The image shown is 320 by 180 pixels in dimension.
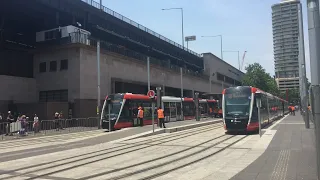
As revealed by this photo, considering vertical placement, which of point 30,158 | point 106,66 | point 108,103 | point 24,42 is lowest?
point 30,158

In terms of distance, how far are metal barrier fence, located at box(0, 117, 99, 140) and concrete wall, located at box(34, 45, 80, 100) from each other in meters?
6.11

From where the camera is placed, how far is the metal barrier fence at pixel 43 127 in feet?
79.6

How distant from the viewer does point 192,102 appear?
1791 inches

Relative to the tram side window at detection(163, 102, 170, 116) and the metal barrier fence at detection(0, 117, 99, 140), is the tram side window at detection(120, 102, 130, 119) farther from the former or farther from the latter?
the tram side window at detection(163, 102, 170, 116)

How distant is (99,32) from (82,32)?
10310 millimetres

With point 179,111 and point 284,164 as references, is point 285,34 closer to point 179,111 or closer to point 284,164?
point 179,111

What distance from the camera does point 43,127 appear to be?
26.8 m

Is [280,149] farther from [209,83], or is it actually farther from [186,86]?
[209,83]

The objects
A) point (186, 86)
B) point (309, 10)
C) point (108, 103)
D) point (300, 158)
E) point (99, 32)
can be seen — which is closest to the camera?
point (309, 10)

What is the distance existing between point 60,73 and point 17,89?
491cm

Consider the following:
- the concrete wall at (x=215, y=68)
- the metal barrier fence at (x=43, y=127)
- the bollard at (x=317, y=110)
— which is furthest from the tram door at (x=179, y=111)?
the concrete wall at (x=215, y=68)

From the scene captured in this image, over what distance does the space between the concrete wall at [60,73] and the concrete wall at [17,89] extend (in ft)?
3.13

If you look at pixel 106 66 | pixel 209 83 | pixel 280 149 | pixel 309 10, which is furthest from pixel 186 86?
pixel 309 10

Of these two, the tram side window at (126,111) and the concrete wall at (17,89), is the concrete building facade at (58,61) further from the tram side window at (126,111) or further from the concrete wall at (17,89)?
the tram side window at (126,111)
